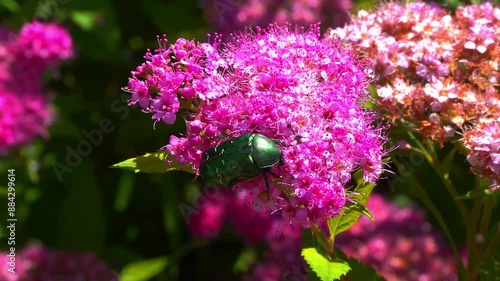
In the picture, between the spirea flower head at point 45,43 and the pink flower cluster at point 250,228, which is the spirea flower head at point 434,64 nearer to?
the pink flower cluster at point 250,228

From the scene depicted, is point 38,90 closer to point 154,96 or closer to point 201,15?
point 201,15

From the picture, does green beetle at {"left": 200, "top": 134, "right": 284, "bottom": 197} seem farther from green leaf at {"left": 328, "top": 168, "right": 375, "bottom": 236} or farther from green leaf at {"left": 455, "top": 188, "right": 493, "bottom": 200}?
green leaf at {"left": 455, "top": 188, "right": 493, "bottom": 200}

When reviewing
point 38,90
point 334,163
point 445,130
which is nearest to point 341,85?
point 334,163

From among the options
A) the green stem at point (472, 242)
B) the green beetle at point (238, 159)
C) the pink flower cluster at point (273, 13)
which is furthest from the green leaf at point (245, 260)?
the green beetle at point (238, 159)

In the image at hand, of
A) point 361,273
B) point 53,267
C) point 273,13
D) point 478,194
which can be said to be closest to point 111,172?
point 53,267

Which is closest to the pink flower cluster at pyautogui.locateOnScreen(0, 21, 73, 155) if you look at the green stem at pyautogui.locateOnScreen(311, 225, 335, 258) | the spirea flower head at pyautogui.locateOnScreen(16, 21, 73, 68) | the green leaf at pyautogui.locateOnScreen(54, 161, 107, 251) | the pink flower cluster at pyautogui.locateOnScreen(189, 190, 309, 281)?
the spirea flower head at pyautogui.locateOnScreen(16, 21, 73, 68)

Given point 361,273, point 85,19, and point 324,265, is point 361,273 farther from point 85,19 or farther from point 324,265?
point 85,19
